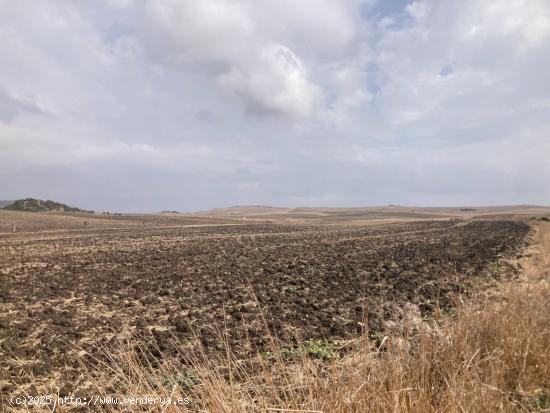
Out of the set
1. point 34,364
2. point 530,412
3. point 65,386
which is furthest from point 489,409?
point 34,364

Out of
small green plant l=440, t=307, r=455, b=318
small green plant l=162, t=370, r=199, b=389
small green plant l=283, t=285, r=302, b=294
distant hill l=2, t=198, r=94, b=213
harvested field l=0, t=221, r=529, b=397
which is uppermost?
distant hill l=2, t=198, r=94, b=213

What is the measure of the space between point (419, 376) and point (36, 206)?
121 metres

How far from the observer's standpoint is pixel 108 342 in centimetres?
814

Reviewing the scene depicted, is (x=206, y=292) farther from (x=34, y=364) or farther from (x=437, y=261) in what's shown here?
(x=437, y=261)

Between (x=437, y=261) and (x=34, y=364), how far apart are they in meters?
18.5

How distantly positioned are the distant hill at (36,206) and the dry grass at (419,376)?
115557 mm

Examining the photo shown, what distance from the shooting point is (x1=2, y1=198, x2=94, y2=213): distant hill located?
10362cm

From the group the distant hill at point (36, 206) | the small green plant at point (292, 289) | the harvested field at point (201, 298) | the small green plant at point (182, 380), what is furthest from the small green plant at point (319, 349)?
the distant hill at point (36, 206)

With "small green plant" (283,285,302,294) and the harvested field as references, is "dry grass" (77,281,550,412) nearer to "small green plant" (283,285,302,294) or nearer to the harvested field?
the harvested field

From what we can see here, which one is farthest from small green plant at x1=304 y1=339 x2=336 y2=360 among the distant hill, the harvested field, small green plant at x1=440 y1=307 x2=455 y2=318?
the distant hill

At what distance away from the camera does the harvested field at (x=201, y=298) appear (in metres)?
7.78

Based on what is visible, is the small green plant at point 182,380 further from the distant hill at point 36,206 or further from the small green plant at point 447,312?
the distant hill at point 36,206

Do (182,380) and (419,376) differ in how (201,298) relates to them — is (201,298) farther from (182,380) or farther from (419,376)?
(419,376)

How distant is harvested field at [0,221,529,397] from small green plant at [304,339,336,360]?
39 centimetres
